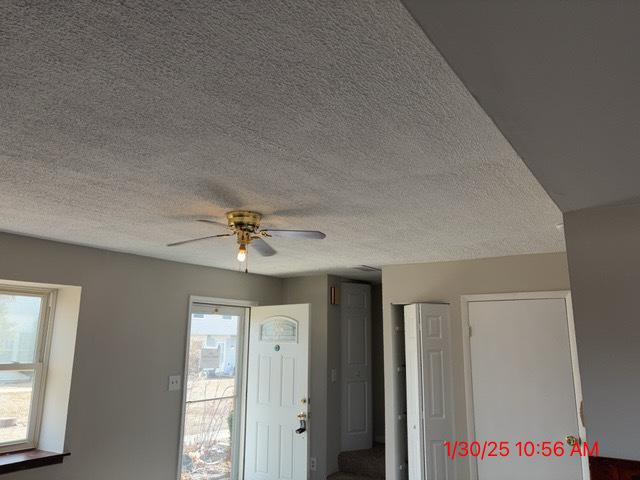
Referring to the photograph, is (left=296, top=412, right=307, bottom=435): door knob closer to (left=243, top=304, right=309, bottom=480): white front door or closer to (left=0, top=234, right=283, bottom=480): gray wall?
(left=243, top=304, right=309, bottom=480): white front door

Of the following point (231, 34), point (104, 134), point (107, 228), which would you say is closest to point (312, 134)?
point (231, 34)

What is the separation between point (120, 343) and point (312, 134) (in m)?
3.07

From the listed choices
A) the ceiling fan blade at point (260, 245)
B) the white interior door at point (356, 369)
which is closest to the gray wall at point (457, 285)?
the white interior door at point (356, 369)

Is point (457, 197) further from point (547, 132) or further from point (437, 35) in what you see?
point (437, 35)

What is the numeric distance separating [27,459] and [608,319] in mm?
3681

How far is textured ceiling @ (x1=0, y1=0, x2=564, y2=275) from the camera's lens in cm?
114

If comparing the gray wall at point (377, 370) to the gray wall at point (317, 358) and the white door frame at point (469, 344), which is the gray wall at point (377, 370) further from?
the white door frame at point (469, 344)

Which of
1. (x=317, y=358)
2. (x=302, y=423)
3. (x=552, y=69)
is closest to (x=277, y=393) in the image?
(x=302, y=423)

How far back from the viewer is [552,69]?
3.27 feet

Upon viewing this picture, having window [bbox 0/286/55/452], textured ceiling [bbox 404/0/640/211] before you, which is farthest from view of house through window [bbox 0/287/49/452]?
textured ceiling [bbox 404/0/640/211]

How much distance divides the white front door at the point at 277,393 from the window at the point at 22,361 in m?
2.02

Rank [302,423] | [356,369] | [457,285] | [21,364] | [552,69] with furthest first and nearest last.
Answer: [356,369]
[302,423]
[457,285]
[21,364]
[552,69]

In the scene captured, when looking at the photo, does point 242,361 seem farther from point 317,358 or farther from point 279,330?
point 317,358

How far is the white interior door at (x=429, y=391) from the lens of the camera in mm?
3936
